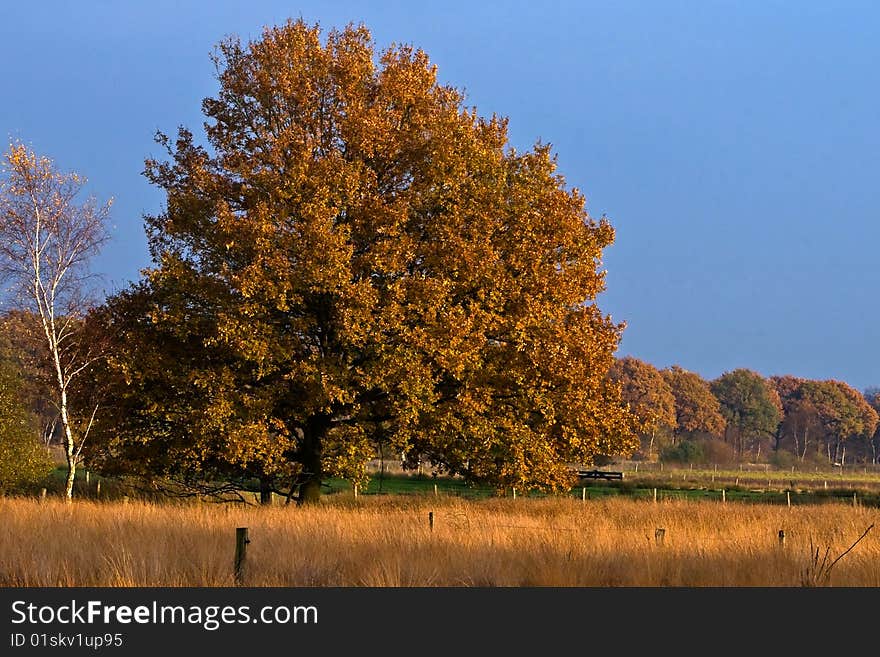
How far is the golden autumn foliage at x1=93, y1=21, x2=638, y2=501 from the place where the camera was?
2641 centimetres

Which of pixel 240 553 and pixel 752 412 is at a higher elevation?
pixel 752 412

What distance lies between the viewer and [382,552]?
16.6 m

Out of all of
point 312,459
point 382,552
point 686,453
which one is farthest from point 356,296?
point 686,453

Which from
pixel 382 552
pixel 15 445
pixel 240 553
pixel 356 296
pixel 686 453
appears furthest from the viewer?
pixel 686 453

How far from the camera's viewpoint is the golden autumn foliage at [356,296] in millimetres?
26406

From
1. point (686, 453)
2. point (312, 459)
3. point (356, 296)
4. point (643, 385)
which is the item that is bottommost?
point (312, 459)

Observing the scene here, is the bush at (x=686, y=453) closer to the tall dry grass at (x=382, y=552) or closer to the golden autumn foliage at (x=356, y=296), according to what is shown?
the golden autumn foliage at (x=356, y=296)

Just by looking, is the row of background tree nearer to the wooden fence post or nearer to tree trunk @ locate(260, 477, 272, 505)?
tree trunk @ locate(260, 477, 272, 505)

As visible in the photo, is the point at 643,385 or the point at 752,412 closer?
the point at 643,385

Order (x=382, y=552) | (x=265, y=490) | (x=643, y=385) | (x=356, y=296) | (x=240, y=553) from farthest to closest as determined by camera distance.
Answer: (x=643, y=385)
(x=265, y=490)
(x=356, y=296)
(x=382, y=552)
(x=240, y=553)

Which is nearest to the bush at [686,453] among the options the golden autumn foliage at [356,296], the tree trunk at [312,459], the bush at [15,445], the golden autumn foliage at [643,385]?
the golden autumn foliage at [643,385]

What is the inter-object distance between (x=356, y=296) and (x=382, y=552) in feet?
33.8

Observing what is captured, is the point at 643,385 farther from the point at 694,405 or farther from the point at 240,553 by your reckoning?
the point at 240,553
